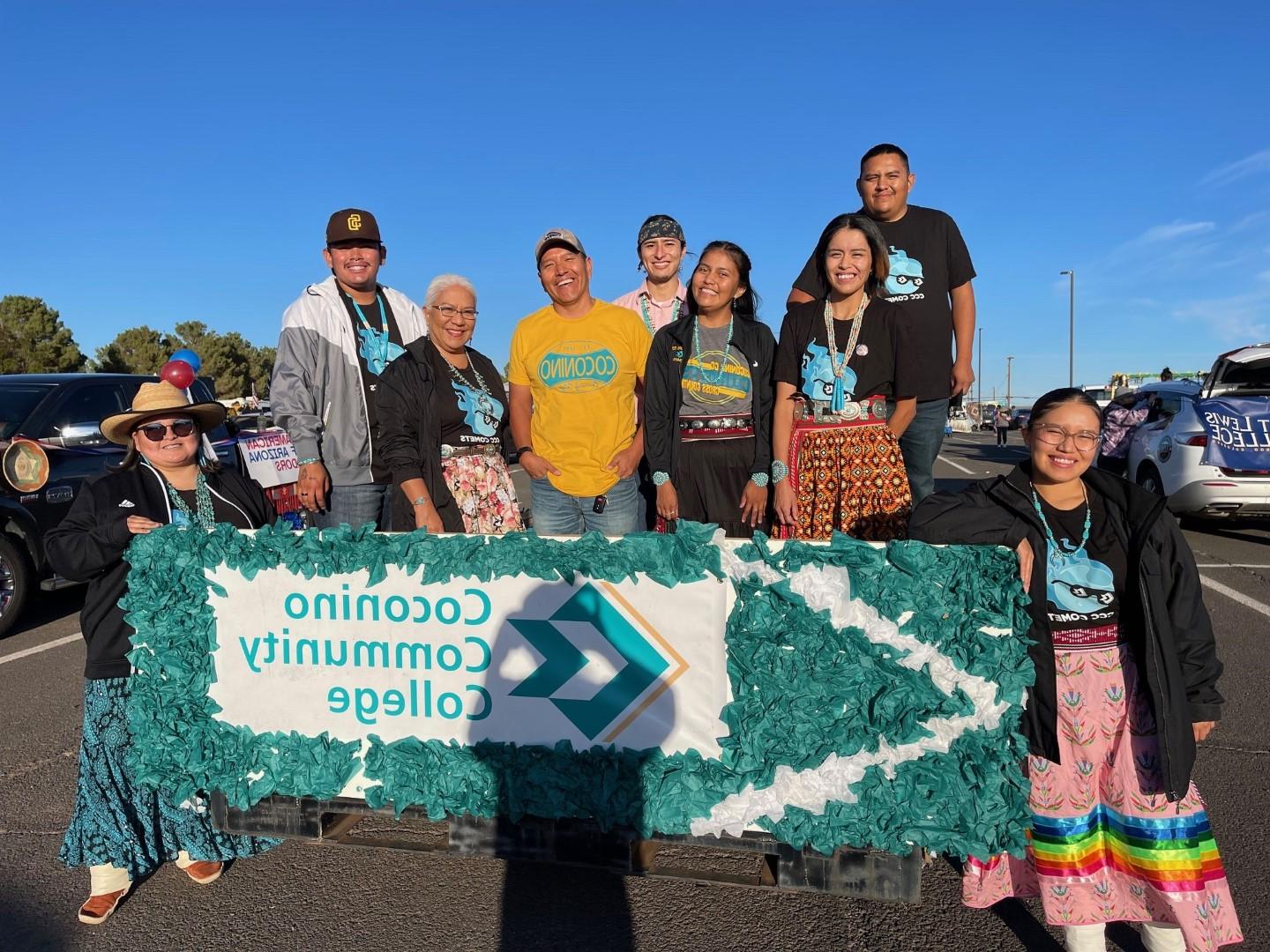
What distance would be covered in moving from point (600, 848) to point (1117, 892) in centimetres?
146

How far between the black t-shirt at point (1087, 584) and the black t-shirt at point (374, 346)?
2803 mm

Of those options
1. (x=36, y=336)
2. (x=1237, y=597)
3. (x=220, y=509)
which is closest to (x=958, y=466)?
(x=1237, y=597)

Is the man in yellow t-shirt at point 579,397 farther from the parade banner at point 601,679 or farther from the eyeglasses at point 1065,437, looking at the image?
the eyeglasses at point 1065,437

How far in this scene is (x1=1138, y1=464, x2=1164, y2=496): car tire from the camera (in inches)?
343

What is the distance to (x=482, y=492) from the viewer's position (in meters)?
3.59

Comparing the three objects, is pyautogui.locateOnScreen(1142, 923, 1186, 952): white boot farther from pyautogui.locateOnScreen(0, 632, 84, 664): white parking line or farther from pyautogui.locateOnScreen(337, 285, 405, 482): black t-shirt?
pyautogui.locateOnScreen(0, 632, 84, 664): white parking line

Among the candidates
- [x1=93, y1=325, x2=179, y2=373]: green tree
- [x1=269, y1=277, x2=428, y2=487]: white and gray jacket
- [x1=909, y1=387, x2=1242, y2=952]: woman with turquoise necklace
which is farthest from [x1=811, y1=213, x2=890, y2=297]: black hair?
[x1=93, y1=325, x2=179, y2=373]: green tree

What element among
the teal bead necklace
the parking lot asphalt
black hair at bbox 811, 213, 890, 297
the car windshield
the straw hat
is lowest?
the parking lot asphalt

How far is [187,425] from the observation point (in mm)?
2777

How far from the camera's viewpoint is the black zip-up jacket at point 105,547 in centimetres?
252

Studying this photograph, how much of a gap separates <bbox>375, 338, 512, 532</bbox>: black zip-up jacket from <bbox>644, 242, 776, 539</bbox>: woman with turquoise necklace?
3.05 feet

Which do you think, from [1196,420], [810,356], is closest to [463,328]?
[810,356]

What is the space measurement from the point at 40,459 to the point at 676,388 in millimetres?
4903

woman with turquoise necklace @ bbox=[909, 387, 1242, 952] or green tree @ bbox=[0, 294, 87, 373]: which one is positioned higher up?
green tree @ bbox=[0, 294, 87, 373]
